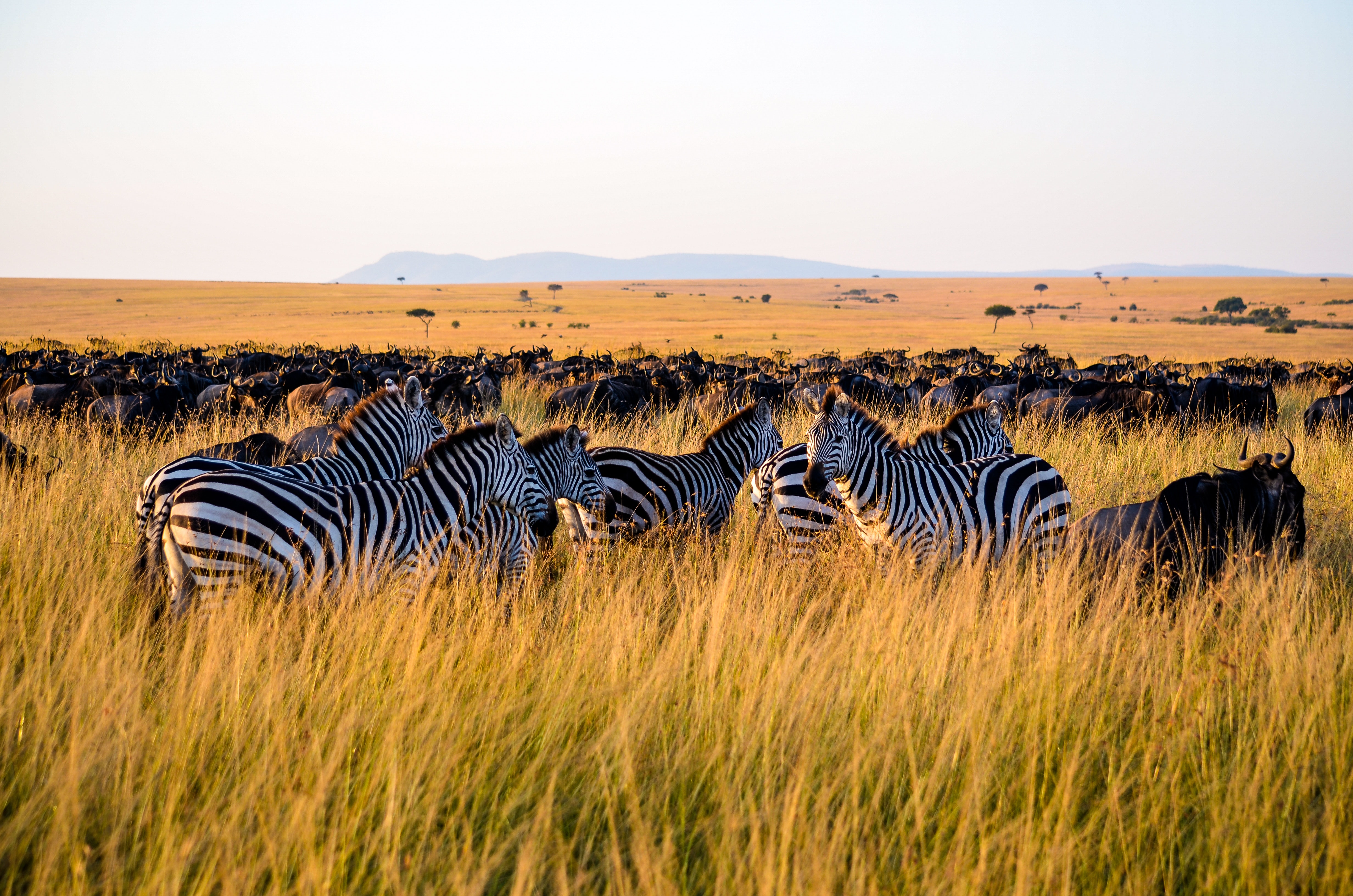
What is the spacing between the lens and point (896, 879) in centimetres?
256

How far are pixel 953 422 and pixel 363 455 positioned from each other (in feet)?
16.4

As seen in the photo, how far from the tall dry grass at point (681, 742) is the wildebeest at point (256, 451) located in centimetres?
250

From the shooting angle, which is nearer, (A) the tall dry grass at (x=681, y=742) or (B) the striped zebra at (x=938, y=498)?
(A) the tall dry grass at (x=681, y=742)

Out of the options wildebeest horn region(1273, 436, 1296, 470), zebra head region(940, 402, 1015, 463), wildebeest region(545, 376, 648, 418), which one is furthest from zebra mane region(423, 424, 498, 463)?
wildebeest region(545, 376, 648, 418)

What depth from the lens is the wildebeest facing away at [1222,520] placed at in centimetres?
548

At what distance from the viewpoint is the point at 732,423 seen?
722 centimetres

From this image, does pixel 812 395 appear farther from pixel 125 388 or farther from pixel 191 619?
pixel 125 388

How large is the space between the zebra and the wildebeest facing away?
3.41 metres

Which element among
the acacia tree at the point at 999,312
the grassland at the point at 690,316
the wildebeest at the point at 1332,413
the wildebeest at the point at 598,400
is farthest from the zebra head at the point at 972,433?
the acacia tree at the point at 999,312

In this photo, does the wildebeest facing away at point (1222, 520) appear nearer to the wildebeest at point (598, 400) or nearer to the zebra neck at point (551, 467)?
the zebra neck at point (551, 467)

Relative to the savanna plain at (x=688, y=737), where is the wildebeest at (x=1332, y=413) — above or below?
above

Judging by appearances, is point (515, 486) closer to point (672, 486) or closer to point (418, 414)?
point (672, 486)

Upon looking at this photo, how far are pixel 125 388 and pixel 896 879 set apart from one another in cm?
1664

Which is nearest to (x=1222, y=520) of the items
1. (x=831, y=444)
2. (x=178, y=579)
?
(x=831, y=444)
